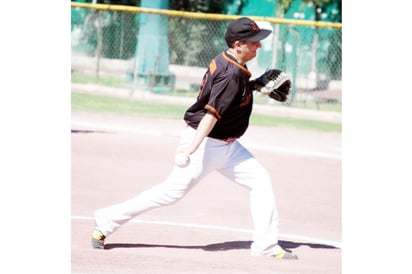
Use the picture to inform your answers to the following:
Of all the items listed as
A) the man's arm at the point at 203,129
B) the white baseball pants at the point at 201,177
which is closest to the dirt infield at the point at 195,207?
the white baseball pants at the point at 201,177

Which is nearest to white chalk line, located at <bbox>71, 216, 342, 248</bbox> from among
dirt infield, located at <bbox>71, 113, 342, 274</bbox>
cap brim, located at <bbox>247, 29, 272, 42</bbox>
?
dirt infield, located at <bbox>71, 113, 342, 274</bbox>

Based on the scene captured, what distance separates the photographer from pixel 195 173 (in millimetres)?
7027

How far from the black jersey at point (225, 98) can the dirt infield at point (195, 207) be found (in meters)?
1.06

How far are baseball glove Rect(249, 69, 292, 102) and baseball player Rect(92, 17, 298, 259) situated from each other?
0.53 feet

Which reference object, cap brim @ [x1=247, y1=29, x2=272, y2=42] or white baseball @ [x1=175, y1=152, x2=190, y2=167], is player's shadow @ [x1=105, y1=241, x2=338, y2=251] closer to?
white baseball @ [x1=175, y1=152, x2=190, y2=167]

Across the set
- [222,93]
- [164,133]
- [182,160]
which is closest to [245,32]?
[222,93]

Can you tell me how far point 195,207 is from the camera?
31.9 ft

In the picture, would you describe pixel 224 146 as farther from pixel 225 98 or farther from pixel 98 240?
pixel 98 240

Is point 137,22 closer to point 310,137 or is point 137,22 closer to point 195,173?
point 310,137

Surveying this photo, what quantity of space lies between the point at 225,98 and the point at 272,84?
0.68 meters

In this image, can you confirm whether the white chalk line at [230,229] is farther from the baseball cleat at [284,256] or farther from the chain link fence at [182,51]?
the chain link fence at [182,51]

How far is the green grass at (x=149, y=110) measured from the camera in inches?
774
